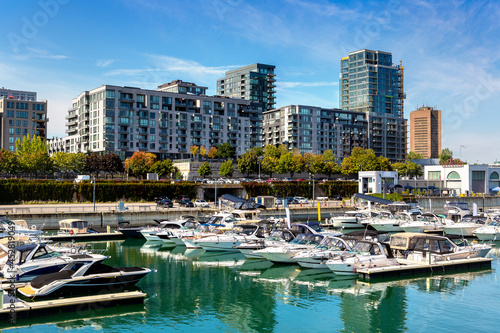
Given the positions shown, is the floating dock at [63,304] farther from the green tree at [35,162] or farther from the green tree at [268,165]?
the green tree at [268,165]

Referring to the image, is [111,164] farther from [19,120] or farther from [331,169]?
[331,169]

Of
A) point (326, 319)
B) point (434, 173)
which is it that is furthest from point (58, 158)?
point (326, 319)

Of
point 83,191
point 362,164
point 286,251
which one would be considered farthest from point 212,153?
point 286,251

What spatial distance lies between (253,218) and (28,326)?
4600 centimetres

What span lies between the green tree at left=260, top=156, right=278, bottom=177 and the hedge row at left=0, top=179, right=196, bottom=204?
47912mm

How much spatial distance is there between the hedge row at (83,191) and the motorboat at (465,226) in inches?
2006

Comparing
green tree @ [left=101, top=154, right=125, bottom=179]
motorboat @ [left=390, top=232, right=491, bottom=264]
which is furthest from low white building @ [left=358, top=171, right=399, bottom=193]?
Result: motorboat @ [left=390, top=232, right=491, bottom=264]

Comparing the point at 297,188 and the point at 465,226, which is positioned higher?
the point at 297,188

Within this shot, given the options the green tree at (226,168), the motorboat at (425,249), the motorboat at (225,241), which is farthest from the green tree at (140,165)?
the motorboat at (425,249)

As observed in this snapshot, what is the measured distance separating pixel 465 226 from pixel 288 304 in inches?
1539

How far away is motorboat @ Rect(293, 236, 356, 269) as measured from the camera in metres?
36.8

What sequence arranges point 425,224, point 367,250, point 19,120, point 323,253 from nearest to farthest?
point 367,250, point 323,253, point 425,224, point 19,120

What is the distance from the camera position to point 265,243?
42969mm

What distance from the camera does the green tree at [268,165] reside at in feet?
462
